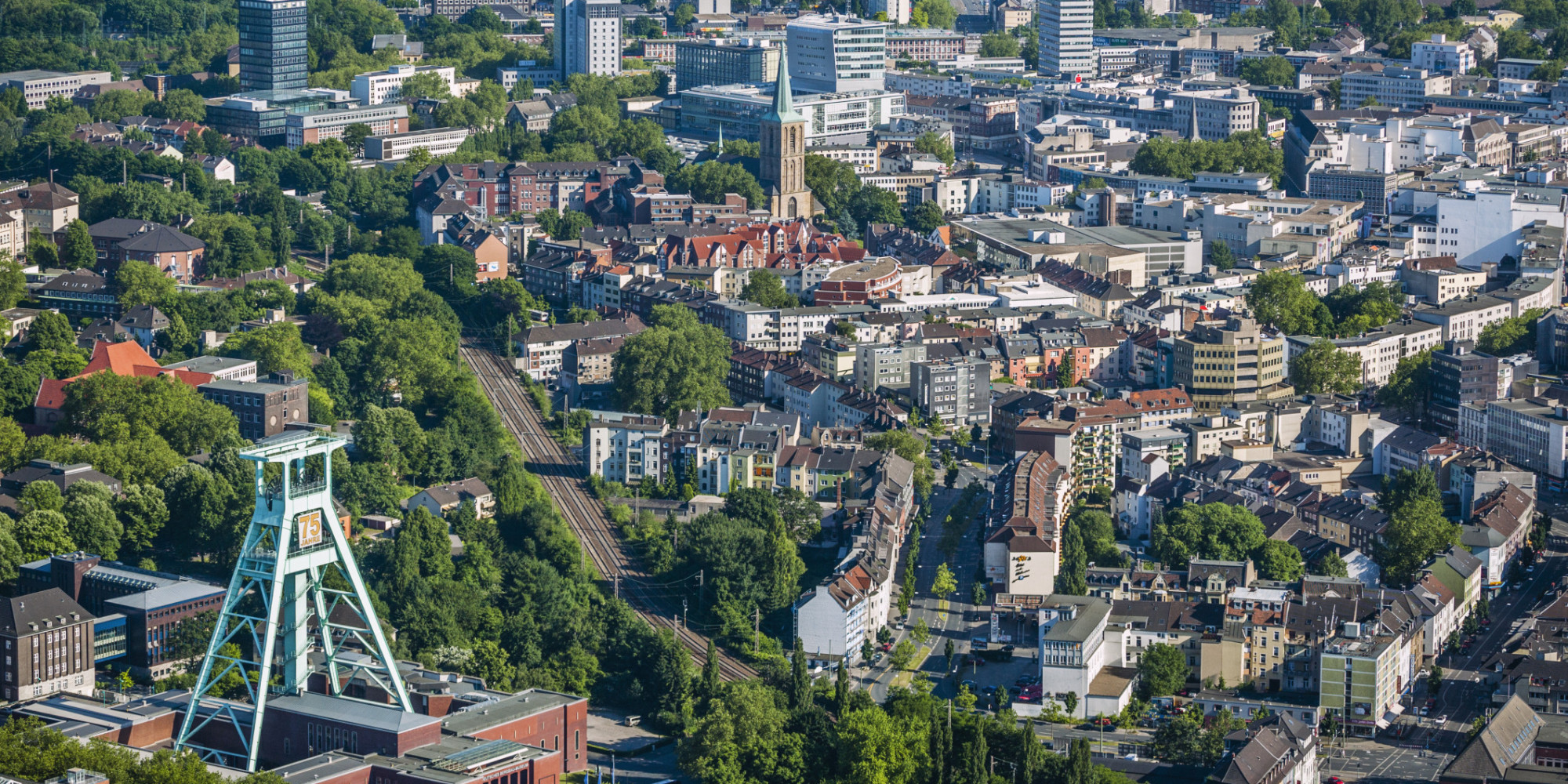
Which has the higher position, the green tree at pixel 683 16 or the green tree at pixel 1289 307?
the green tree at pixel 683 16

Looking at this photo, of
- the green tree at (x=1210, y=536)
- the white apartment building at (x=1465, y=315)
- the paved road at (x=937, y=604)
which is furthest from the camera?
the white apartment building at (x=1465, y=315)

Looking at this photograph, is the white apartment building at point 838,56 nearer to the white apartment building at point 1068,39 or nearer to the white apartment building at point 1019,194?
the white apartment building at point 1068,39

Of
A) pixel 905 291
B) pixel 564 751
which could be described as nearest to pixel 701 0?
pixel 905 291

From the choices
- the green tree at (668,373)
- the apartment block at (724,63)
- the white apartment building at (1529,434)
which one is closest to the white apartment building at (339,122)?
the apartment block at (724,63)

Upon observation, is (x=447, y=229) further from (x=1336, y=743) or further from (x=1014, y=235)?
(x=1336, y=743)

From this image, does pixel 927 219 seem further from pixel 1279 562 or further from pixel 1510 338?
pixel 1279 562

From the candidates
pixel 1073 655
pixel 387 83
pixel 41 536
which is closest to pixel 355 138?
pixel 387 83

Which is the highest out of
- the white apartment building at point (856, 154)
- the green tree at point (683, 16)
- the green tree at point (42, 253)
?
the green tree at point (683, 16)
